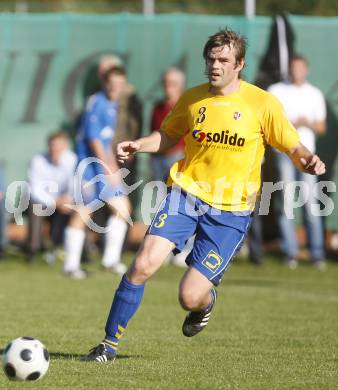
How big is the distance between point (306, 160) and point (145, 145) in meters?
1.09

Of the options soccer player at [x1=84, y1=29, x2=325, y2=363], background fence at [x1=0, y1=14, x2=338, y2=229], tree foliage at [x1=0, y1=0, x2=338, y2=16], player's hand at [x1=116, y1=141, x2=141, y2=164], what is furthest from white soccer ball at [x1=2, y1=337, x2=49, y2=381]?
tree foliage at [x1=0, y1=0, x2=338, y2=16]

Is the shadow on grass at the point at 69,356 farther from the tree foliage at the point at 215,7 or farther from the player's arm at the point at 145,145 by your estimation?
the tree foliage at the point at 215,7

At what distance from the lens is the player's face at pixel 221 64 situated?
7023 millimetres

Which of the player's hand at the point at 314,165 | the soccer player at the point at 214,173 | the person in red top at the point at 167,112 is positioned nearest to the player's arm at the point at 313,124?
the person in red top at the point at 167,112

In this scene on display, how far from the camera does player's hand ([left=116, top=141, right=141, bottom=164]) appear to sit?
698 centimetres

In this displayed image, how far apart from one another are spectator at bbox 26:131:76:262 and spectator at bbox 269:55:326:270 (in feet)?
9.41

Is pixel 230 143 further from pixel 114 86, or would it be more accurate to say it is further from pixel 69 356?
pixel 114 86

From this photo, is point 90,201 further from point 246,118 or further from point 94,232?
point 246,118

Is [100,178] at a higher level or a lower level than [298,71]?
lower

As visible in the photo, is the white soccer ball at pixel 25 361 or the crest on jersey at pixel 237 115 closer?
the white soccer ball at pixel 25 361

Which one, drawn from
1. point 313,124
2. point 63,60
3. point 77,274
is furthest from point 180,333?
point 63,60

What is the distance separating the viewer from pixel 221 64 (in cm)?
704

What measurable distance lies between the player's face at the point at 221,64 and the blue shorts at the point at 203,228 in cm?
78

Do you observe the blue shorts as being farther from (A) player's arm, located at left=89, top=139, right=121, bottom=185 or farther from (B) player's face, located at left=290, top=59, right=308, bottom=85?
(B) player's face, located at left=290, top=59, right=308, bottom=85
